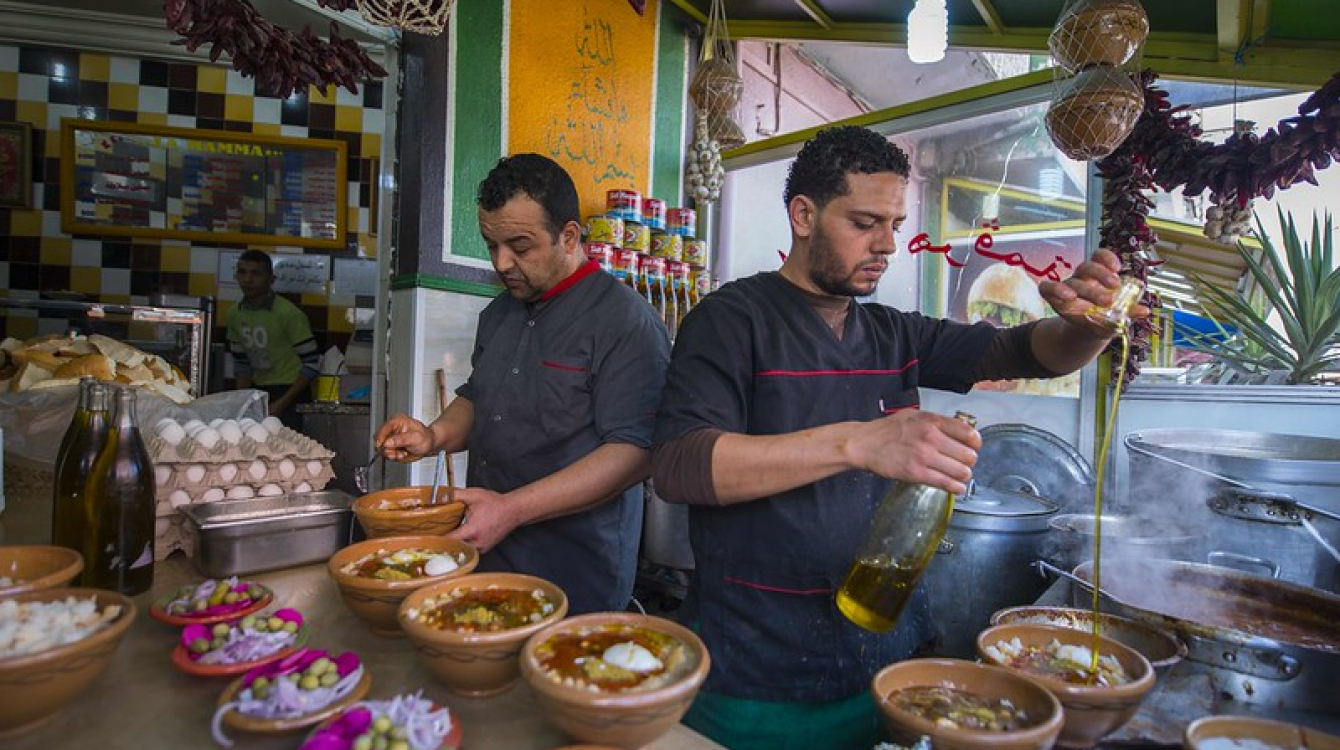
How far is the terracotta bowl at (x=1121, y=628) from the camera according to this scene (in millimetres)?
1229

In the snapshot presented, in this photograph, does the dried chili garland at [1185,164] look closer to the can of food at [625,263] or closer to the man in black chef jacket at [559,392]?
the man in black chef jacket at [559,392]

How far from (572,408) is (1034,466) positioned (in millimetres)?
2240

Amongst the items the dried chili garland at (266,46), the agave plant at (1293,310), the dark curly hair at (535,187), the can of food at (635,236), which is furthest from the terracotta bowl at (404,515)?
the agave plant at (1293,310)

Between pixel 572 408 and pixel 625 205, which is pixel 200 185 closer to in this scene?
pixel 625 205

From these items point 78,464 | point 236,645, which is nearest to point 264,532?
point 78,464

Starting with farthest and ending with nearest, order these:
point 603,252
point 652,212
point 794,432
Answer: point 652,212, point 603,252, point 794,432

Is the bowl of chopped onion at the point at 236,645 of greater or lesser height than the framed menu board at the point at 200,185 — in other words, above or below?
below

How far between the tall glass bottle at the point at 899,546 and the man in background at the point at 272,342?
4666mm

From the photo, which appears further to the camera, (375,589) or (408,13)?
(408,13)

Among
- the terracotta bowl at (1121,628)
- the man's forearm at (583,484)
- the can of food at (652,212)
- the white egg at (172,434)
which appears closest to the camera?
the terracotta bowl at (1121,628)

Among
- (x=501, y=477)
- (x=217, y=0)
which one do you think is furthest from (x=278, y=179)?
(x=501, y=477)

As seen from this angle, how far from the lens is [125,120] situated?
4969 millimetres

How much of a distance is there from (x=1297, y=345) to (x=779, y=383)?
2768mm

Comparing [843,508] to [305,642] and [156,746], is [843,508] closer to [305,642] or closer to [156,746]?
[305,642]
